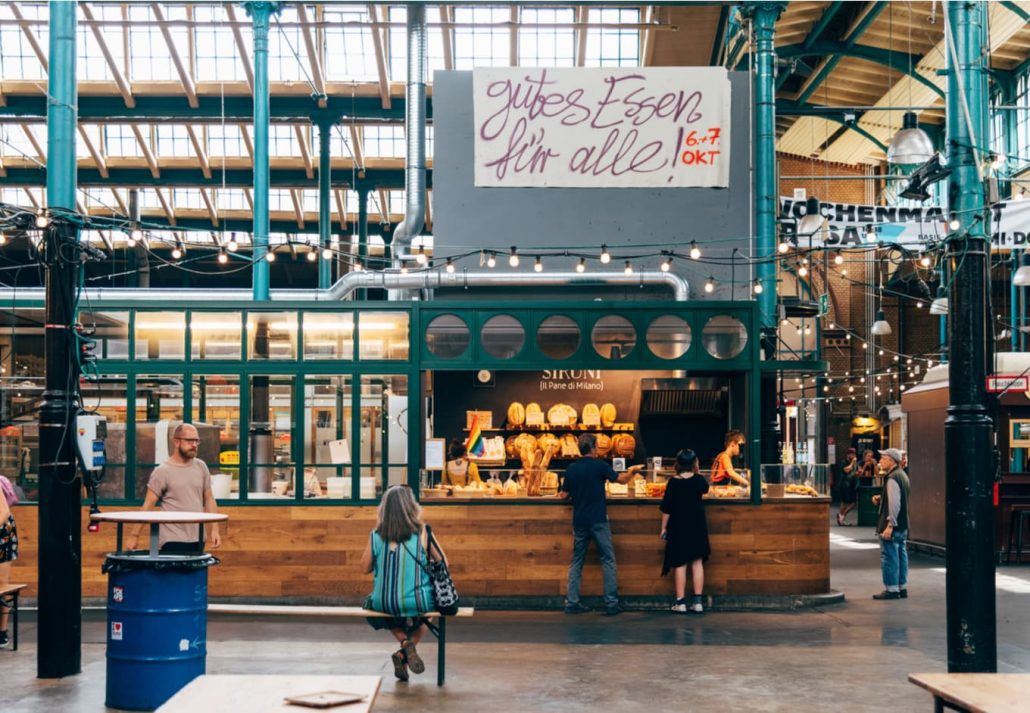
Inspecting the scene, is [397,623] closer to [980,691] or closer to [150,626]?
[150,626]

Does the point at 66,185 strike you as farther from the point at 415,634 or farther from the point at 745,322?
the point at 745,322

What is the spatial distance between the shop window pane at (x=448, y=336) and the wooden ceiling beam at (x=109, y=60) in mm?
15664

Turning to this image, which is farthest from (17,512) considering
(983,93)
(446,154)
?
(983,93)

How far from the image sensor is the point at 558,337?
1345 cm

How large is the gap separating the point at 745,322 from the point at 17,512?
8176 mm

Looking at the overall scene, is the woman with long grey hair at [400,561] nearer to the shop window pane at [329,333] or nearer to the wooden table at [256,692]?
the wooden table at [256,692]

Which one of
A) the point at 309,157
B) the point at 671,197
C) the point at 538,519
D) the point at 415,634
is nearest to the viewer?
the point at 415,634

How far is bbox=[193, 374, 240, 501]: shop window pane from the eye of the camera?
13219 mm

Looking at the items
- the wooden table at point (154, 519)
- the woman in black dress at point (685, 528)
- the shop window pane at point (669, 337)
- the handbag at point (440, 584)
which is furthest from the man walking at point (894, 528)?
the wooden table at point (154, 519)

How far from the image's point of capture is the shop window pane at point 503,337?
13.4 meters

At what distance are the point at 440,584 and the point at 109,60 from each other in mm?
21444

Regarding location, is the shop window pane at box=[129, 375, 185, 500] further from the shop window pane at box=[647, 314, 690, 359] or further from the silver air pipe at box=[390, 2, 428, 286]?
the silver air pipe at box=[390, 2, 428, 286]

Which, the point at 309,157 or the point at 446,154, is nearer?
the point at 446,154

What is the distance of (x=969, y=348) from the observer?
799cm
